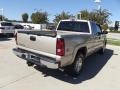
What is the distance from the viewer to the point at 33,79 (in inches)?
251

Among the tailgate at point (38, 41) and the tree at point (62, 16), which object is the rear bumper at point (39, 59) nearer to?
the tailgate at point (38, 41)

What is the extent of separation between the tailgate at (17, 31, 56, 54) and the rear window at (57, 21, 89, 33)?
2390 mm

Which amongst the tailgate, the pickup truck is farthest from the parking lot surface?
the tailgate

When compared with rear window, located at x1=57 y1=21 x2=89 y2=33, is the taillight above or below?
below

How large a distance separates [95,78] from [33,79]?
2142mm

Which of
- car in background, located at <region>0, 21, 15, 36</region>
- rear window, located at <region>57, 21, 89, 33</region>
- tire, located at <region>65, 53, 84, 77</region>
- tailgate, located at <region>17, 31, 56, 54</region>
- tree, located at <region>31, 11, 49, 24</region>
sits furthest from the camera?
tree, located at <region>31, 11, 49, 24</region>

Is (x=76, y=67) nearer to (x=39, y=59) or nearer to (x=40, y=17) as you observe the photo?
(x=39, y=59)

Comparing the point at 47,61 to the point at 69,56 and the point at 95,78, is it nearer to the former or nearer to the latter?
the point at 69,56

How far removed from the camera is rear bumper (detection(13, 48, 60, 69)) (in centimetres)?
568

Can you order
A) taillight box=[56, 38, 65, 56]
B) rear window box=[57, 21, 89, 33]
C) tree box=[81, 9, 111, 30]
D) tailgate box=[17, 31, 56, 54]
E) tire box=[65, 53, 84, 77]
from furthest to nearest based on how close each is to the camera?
1. tree box=[81, 9, 111, 30]
2. rear window box=[57, 21, 89, 33]
3. tire box=[65, 53, 84, 77]
4. tailgate box=[17, 31, 56, 54]
5. taillight box=[56, 38, 65, 56]

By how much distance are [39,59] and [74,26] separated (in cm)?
304

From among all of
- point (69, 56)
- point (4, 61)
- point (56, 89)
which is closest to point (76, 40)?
point (69, 56)

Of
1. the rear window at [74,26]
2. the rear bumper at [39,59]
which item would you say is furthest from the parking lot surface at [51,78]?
the rear window at [74,26]

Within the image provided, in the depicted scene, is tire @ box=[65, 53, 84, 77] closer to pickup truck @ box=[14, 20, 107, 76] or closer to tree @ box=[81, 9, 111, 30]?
pickup truck @ box=[14, 20, 107, 76]
